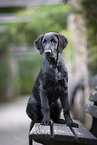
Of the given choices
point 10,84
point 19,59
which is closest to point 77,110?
point 10,84

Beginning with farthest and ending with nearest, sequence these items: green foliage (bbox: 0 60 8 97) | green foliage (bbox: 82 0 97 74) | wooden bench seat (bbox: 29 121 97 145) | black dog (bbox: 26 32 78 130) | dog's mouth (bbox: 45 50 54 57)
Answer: green foliage (bbox: 0 60 8 97), green foliage (bbox: 82 0 97 74), black dog (bbox: 26 32 78 130), dog's mouth (bbox: 45 50 54 57), wooden bench seat (bbox: 29 121 97 145)

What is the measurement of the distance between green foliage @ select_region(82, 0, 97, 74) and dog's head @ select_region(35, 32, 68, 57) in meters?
3.89

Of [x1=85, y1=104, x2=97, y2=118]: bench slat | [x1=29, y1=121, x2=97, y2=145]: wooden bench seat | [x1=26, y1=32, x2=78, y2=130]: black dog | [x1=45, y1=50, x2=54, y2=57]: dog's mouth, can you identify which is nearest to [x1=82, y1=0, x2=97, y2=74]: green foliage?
[x1=85, y1=104, x2=97, y2=118]: bench slat

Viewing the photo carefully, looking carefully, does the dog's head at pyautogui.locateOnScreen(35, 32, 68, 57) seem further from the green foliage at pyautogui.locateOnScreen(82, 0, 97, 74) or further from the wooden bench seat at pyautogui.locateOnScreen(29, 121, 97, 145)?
the green foliage at pyautogui.locateOnScreen(82, 0, 97, 74)

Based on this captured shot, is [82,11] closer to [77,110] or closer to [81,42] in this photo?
[81,42]

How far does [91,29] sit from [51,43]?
4.33 metres

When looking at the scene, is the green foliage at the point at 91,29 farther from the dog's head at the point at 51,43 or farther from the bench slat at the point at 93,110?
the dog's head at the point at 51,43

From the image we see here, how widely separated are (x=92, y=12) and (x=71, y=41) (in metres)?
2.04

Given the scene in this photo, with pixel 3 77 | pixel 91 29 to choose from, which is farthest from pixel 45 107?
pixel 3 77

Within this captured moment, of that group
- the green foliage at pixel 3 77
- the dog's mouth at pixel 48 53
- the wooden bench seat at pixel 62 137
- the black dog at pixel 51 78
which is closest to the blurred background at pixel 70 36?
the black dog at pixel 51 78

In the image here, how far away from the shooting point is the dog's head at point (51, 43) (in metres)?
2.22

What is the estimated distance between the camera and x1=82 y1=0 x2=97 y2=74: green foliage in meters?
6.19

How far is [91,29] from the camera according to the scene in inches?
251

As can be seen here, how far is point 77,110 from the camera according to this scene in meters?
7.05
